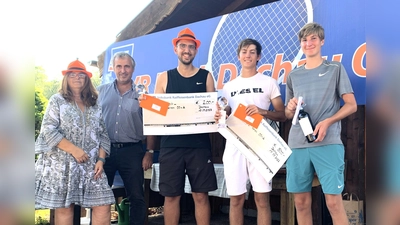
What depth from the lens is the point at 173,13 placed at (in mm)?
6328

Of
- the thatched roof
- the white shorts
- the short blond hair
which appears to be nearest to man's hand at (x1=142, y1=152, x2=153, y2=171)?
the white shorts

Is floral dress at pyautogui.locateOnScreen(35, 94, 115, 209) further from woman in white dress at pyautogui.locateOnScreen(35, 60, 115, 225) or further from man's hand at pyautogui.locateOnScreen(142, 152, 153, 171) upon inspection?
man's hand at pyautogui.locateOnScreen(142, 152, 153, 171)

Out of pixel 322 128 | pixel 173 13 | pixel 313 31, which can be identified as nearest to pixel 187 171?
pixel 322 128

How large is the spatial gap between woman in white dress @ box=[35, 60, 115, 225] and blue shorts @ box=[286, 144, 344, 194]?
1.71 metres

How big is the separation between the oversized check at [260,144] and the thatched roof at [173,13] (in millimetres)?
3703

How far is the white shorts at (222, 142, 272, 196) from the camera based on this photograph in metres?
3.12

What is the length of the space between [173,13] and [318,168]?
14.8 ft

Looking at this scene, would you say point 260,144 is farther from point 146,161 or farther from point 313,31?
point 146,161

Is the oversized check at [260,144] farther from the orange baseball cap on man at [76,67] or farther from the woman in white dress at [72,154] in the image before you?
the orange baseball cap on man at [76,67]

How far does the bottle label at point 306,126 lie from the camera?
8.65ft

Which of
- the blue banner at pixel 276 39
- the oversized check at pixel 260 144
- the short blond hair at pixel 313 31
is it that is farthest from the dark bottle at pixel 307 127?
the blue banner at pixel 276 39
